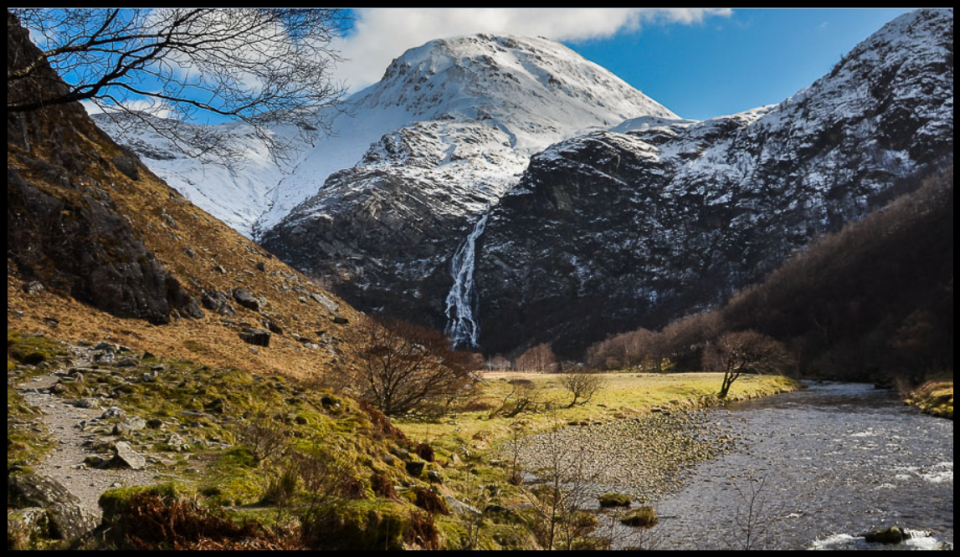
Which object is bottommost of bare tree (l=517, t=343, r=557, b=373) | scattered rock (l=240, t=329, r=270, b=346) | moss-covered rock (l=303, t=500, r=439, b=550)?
bare tree (l=517, t=343, r=557, b=373)

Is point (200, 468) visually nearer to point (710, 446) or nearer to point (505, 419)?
point (710, 446)

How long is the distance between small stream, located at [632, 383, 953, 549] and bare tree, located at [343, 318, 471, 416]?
1373cm

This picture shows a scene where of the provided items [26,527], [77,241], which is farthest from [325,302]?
[26,527]

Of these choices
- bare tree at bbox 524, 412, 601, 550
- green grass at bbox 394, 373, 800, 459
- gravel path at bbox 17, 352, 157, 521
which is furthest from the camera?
green grass at bbox 394, 373, 800, 459

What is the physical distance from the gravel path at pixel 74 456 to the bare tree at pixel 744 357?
49.1 m

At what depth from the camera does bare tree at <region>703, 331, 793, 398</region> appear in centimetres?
5194

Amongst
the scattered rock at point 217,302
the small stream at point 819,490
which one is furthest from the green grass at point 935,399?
the scattered rock at point 217,302

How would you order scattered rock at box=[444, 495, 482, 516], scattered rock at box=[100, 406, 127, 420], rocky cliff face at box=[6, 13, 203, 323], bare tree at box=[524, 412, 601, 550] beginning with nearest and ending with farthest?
1. bare tree at box=[524, 412, 601, 550]
2. scattered rock at box=[100, 406, 127, 420]
3. scattered rock at box=[444, 495, 482, 516]
4. rocky cliff face at box=[6, 13, 203, 323]

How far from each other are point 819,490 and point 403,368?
726 inches

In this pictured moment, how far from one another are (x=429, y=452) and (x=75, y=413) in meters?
10.0

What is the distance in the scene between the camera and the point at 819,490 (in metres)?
16.6

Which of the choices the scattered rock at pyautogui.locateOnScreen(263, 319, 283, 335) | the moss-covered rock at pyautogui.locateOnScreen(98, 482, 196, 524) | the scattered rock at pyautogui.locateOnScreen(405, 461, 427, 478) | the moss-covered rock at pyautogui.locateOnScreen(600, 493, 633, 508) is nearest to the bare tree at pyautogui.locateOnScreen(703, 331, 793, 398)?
Result: the moss-covered rock at pyautogui.locateOnScreen(600, 493, 633, 508)

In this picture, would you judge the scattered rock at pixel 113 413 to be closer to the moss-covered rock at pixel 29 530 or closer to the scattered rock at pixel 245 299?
the moss-covered rock at pixel 29 530

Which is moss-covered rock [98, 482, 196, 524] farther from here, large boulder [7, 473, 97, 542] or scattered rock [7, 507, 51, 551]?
scattered rock [7, 507, 51, 551]
